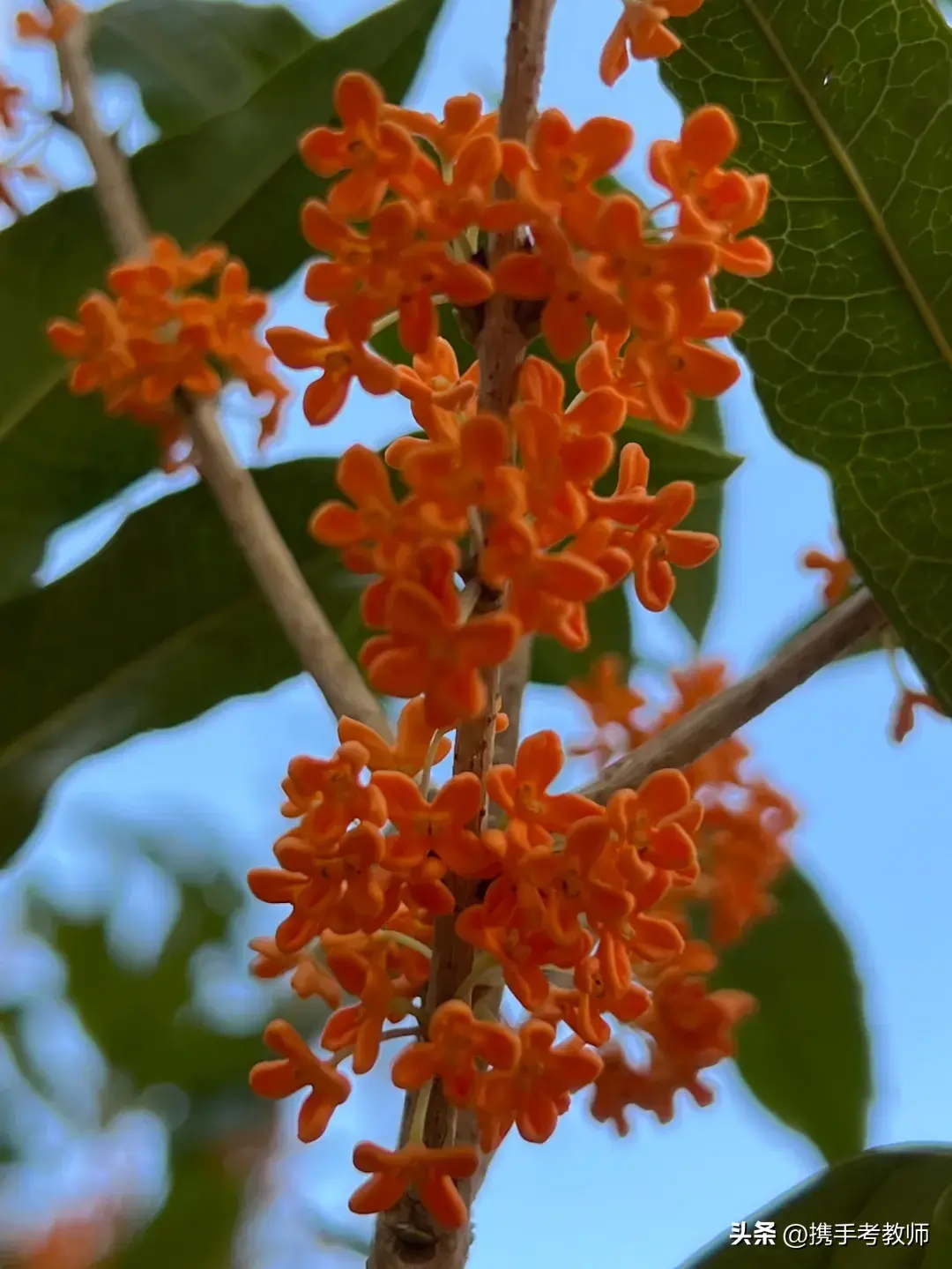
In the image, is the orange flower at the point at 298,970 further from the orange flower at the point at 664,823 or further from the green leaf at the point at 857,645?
the green leaf at the point at 857,645

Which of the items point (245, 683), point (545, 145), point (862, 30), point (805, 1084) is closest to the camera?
point (545, 145)

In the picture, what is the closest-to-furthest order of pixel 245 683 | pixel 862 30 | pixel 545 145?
pixel 545 145, pixel 862 30, pixel 245 683

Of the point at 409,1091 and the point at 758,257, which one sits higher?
the point at 758,257

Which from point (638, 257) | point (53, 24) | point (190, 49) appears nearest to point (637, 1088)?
point (638, 257)

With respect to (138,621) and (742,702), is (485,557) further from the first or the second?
(138,621)

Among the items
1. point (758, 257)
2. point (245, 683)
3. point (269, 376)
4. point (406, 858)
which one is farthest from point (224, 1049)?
point (758, 257)

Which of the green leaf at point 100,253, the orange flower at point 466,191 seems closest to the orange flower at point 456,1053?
the orange flower at point 466,191

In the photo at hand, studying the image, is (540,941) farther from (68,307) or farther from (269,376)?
(68,307)
